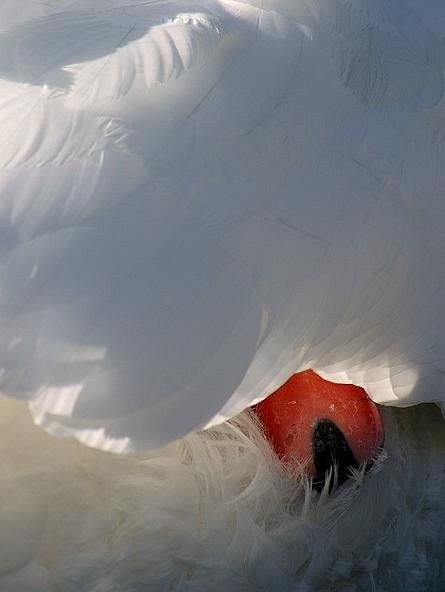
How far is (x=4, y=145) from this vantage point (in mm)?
1393

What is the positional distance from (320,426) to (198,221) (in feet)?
2.11

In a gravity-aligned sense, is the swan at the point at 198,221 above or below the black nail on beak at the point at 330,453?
above

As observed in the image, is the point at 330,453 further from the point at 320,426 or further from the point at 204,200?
the point at 204,200

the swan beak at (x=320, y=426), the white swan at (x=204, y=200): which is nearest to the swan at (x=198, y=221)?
the white swan at (x=204, y=200)

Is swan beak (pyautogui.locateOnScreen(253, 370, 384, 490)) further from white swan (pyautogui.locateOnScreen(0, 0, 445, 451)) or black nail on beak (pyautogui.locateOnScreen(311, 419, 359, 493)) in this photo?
white swan (pyautogui.locateOnScreen(0, 0, 445, 451))

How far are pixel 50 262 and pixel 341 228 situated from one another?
463 mm

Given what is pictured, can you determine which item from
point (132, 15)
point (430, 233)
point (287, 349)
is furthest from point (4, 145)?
point (430, 233)

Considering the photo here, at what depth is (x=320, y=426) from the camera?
195 centimetres

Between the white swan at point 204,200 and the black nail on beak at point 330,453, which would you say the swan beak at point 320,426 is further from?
the white swan at point 204,200

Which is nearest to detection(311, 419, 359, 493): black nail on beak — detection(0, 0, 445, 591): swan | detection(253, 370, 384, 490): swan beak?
detection(253, 370, 384, 490): swan beak

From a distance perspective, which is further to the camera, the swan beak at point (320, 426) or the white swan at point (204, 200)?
the swan beak at point (320, 426)

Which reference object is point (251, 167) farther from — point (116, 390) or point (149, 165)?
point (116, 390)

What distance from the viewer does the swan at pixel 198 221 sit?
1357 millimetres

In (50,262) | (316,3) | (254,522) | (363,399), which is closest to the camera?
(50,262)
